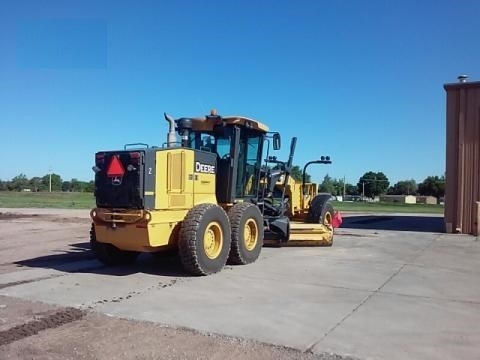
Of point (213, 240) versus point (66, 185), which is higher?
point (66, 185)

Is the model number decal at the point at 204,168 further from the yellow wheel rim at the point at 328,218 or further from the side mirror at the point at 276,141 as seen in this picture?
the yellow wheel rim at the point at 328,218

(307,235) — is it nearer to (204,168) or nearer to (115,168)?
(204,168)

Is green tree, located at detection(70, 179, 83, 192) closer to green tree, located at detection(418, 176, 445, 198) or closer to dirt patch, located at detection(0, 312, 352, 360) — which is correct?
green tree, located at detection(418, 176, 445, 198)

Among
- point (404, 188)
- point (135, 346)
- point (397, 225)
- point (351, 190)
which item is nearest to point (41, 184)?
point (351, 190)

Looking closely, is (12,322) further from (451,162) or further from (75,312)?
(451,162)

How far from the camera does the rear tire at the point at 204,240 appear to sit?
886 cm

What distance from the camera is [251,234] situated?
11133 mm

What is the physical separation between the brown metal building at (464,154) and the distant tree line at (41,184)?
461 ft

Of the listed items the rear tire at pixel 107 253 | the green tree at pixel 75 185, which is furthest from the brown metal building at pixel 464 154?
the green tree at pixel 75 185

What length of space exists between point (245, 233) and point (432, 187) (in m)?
147

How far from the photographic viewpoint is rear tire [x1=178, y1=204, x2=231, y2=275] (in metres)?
8.86

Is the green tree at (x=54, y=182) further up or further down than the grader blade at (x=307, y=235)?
further up

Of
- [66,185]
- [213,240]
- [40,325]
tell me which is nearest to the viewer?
[40,325]

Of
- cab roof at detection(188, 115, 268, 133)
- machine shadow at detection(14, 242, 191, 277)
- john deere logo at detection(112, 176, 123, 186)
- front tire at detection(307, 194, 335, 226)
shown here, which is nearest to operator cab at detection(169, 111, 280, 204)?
cab roof at detection(188, 115, 268, 133)
